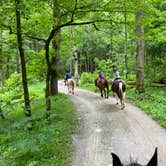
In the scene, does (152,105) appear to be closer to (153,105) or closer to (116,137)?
(153,105)

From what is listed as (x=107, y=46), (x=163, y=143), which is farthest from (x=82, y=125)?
(x=107, y=46)

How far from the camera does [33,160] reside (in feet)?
28.1

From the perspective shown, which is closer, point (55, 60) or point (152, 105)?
point (152, 105)

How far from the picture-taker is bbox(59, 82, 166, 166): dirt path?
340 inches

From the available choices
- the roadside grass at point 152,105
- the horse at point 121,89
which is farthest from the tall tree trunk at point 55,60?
the roadside grass at point 152,105

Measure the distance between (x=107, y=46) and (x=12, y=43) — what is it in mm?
40729

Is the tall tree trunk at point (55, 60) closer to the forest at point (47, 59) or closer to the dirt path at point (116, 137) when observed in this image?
the forest at point (47, 59)

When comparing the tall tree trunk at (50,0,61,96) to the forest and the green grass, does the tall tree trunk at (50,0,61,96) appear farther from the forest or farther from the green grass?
the green grass

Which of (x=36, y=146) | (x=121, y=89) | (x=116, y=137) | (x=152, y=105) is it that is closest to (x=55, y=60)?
(x=121, y=89)

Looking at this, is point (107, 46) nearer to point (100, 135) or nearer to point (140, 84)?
point (140, 84)

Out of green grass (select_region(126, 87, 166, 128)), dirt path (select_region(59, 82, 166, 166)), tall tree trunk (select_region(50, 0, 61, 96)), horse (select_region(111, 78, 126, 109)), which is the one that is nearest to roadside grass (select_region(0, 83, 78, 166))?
dirt path (select_region(59, 82, 166, 166))

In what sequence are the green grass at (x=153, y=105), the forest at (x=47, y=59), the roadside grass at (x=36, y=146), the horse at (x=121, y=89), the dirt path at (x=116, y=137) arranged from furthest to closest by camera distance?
the horse at (x=121, y=89) < the green grass at (x=153, y=105) < the forest at (x=47, y=59) < the dirt path at (x=116, y=137) < the roadside grass at (x=36, y=146)

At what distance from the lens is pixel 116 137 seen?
1051 centimetres

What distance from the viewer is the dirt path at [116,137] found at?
28.3 ft
